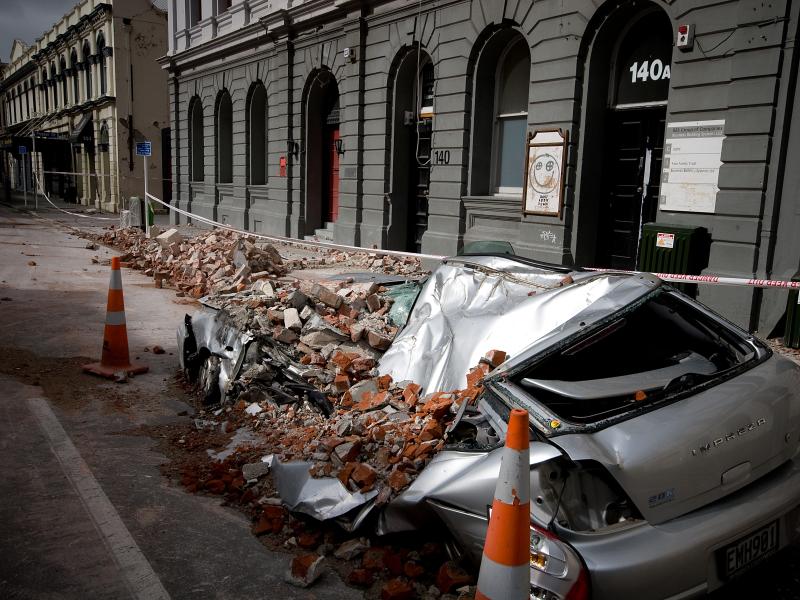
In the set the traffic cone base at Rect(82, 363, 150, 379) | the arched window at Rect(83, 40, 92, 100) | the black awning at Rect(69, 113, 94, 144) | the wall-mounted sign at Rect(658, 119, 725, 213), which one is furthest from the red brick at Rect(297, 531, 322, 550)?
the arched window at Rect(83, 40, 92, 100)

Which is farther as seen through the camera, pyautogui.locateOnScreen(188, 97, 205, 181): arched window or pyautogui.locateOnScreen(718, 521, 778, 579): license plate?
pyautogui.locateOnScreen(188, 97, 205, 181): arched window

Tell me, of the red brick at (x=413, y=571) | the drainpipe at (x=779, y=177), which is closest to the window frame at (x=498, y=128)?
the drainpipe at (x=779, y=177)

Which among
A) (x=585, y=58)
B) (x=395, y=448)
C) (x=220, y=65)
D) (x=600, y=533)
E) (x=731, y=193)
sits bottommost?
(x=395, y=448)

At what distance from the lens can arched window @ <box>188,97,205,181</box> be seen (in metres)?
26.2

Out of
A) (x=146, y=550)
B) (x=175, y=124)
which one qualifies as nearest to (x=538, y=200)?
(x=146, y=550)

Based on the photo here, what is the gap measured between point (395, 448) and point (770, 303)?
21.5 ft

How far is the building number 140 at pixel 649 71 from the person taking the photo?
9758mm

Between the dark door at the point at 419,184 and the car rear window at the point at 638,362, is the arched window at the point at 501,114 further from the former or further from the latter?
the car rear window at the point at 638,362

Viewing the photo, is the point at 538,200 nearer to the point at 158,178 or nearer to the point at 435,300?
the point at 435,300

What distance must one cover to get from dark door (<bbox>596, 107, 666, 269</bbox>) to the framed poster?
2.52 feet

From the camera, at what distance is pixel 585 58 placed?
34.0 ft

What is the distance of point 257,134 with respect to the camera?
21.6 meters

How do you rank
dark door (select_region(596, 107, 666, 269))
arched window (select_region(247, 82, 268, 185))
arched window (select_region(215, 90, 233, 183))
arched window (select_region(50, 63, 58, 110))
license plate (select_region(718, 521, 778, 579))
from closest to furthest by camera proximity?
license plate (select_region(718, 521, 778, 579)), dark door (select_region(596, 107, 666, 269)), arched window (select_region(247, 82, 268, 185)), arched window (select_region(215, 90, 233, 183)), arched window (select_region(50, 63, 58, 110))

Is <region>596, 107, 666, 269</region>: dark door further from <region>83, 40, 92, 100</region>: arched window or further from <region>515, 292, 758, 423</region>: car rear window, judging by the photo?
<region>83, 40, 92, 100</region>: arched window
